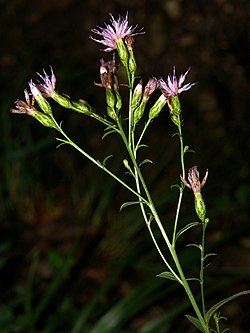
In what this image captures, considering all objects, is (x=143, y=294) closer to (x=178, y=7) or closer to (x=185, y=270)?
(x=185, y=270)

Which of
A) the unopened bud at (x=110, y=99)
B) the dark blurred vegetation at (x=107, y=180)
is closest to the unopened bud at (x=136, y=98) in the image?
the unopened bud at (x=110, y=99)

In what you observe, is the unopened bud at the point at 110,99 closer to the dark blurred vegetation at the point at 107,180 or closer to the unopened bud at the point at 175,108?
the unopened bud at the point at 175,108

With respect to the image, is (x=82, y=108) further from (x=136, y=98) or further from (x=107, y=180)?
(x=107, y=180)

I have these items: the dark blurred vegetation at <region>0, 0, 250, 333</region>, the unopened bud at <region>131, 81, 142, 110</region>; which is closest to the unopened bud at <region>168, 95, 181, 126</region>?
the unopened bud at <region>131, 81, 142, 110</region>

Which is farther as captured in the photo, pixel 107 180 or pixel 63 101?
pixel 107 180

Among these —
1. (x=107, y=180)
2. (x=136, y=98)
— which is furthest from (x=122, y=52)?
(x=107, y=180)

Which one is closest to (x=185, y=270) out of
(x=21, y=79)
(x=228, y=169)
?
(x=228, y=169)

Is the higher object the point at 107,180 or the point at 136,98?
the point at 107,180

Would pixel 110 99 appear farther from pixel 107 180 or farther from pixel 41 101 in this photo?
pixel 107 180
